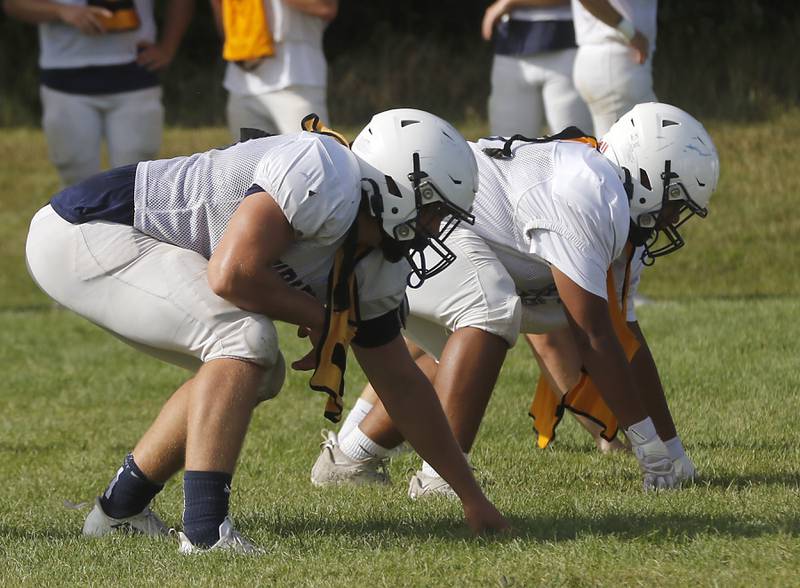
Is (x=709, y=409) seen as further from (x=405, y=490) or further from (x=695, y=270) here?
(x=695, y=270)

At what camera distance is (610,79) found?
7.92m

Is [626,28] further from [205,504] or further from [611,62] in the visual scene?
[205,504]

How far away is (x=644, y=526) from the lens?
4.41 metres

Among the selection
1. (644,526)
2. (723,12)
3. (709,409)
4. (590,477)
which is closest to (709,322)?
(709,409)

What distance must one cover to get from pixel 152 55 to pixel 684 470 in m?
4.82

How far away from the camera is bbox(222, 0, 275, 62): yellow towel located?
8195mm

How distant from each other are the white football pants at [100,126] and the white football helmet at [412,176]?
4.77 metres

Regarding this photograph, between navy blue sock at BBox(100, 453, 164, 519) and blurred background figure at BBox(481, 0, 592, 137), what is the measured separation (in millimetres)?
4535

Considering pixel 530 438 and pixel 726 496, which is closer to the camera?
pixel 726 496

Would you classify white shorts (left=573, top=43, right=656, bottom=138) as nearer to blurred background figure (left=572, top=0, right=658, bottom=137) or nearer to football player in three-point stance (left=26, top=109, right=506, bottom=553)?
blurred background figure (left=572, top=0, right=658, bottom=137)

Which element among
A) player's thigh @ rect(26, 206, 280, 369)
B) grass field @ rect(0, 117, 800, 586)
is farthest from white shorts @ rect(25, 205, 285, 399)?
grass field @ rect(0, 117, 800, 586)

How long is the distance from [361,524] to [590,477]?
111 cm

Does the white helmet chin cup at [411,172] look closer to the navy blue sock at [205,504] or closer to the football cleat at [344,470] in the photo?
the navy blue sock at [205,504]

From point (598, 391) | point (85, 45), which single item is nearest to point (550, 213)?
point (598, 391)
